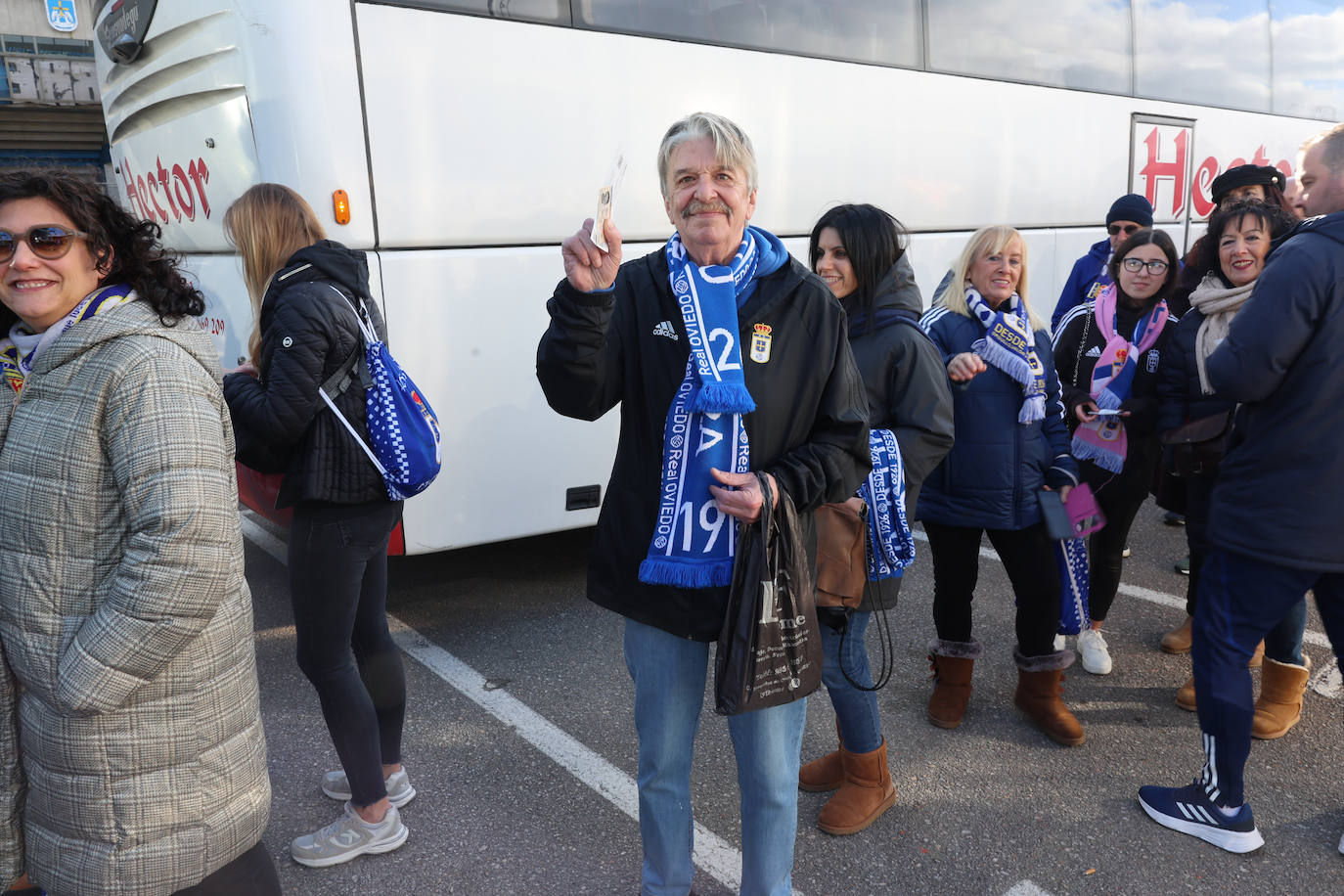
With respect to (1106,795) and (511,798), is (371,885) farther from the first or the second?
(1106,795)

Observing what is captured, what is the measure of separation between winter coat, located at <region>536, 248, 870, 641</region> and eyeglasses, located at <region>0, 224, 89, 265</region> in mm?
869

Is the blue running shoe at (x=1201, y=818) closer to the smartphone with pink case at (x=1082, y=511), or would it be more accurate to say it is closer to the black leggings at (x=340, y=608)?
the smartphone with pink case at (x=1082, y=511)

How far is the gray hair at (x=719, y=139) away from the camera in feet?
5.91

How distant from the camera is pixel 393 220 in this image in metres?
3.64

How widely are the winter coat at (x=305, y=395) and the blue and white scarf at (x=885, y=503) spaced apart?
134cm

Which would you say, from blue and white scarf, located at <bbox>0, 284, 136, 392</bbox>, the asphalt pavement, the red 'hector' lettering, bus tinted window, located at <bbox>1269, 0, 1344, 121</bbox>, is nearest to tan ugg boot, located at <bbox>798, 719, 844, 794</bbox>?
the asphalt pavement

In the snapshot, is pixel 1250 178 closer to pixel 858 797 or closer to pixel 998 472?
pixel 998 472

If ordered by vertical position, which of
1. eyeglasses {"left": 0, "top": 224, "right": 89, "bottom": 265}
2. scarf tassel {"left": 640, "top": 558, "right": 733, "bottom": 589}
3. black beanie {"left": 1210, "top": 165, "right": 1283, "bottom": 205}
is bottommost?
scarf tassel {"left": 640, "top": 558, "right": 733, "bottom": 589}

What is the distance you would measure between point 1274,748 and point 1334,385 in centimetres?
143

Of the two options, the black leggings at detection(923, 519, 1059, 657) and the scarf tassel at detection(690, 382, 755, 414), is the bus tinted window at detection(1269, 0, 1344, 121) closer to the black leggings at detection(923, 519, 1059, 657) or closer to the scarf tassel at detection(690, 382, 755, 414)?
the black leggings at detection(923, 519, 1059, 657)

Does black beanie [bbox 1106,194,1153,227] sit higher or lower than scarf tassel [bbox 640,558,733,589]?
higher

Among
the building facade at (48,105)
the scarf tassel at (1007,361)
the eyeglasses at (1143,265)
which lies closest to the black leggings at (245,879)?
the scarf tassel at (1007,361)

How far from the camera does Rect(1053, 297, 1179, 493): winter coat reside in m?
3.63

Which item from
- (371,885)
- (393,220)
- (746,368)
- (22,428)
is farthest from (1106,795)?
(393,220)
